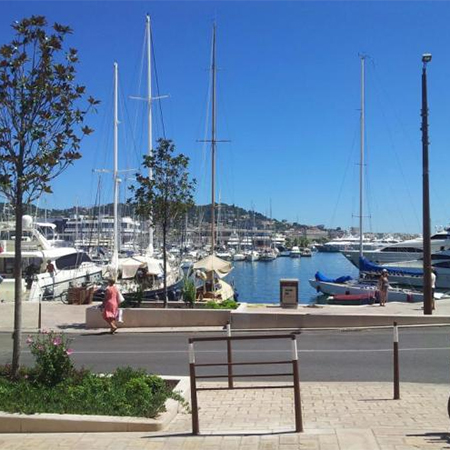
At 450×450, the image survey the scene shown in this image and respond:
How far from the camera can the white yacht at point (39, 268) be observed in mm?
30647

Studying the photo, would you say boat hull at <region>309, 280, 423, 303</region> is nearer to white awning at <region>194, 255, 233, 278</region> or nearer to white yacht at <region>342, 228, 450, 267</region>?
white awning at <region>194, 255, 233, 278</region>

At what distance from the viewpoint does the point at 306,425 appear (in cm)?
739

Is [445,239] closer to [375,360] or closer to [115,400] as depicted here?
[375,360]

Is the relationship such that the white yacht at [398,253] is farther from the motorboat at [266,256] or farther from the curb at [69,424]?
the motorboat at [266,256]

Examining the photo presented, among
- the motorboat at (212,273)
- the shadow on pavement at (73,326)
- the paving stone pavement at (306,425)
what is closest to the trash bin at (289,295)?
the motorboat at (212,273)

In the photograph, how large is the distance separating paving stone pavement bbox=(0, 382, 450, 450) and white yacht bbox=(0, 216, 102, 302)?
21.6 meters

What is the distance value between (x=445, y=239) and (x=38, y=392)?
194 feet

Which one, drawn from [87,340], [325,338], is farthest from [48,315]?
[325,338]

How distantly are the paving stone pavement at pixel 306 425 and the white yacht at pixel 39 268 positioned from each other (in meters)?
21.6

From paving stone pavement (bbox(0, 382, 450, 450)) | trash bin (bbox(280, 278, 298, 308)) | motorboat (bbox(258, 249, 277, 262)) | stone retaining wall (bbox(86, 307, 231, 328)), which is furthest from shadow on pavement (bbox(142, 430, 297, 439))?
motorboat (bbox(258, 249, 277, 262))

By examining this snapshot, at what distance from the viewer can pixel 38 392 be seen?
8.00 metres

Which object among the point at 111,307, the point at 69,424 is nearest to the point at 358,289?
the point at 111,307

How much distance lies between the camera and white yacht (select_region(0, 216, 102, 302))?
3065 cm

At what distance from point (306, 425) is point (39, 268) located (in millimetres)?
30619
